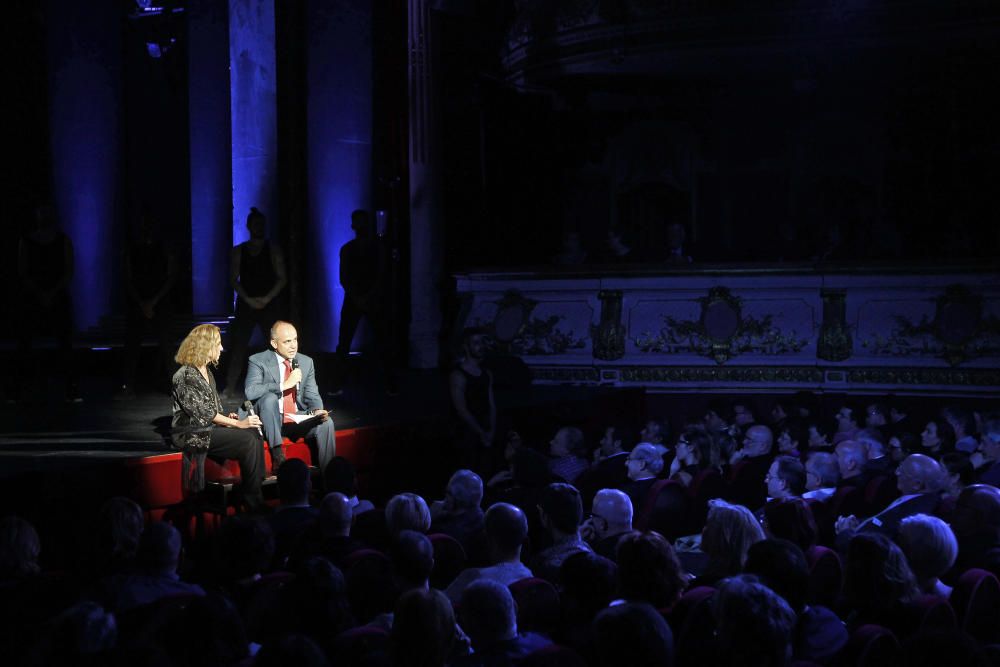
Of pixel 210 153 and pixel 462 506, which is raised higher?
pixel 210 153

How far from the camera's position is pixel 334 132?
12.0 m

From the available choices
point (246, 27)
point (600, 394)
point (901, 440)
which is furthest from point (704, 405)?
point (246, 27)

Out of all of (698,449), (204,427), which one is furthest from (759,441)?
(204,427)

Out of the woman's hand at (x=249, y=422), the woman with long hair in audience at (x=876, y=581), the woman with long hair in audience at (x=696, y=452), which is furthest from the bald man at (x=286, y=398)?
the woman with long hair in audience at (x=876, y=581)

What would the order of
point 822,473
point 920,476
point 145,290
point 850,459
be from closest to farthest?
point 920,476 → point 822,473 → point 850,459 → point 145,290

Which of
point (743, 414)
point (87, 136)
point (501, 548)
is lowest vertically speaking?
point (743, 414)

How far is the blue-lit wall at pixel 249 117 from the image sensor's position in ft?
37.8

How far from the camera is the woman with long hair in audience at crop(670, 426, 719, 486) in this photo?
6301mm

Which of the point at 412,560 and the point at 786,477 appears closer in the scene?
the point at 412,560

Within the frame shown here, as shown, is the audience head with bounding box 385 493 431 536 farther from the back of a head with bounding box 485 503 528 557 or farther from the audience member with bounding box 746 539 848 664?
the audience member with bounding box 746 539 848 664

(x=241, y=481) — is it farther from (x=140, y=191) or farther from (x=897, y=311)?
(x=140, y=191)

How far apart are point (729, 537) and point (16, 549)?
2558 mm

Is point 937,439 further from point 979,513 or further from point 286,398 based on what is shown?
point 286,398

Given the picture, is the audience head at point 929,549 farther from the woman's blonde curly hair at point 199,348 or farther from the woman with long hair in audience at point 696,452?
the woman's blonde curly hair at point 199,348
